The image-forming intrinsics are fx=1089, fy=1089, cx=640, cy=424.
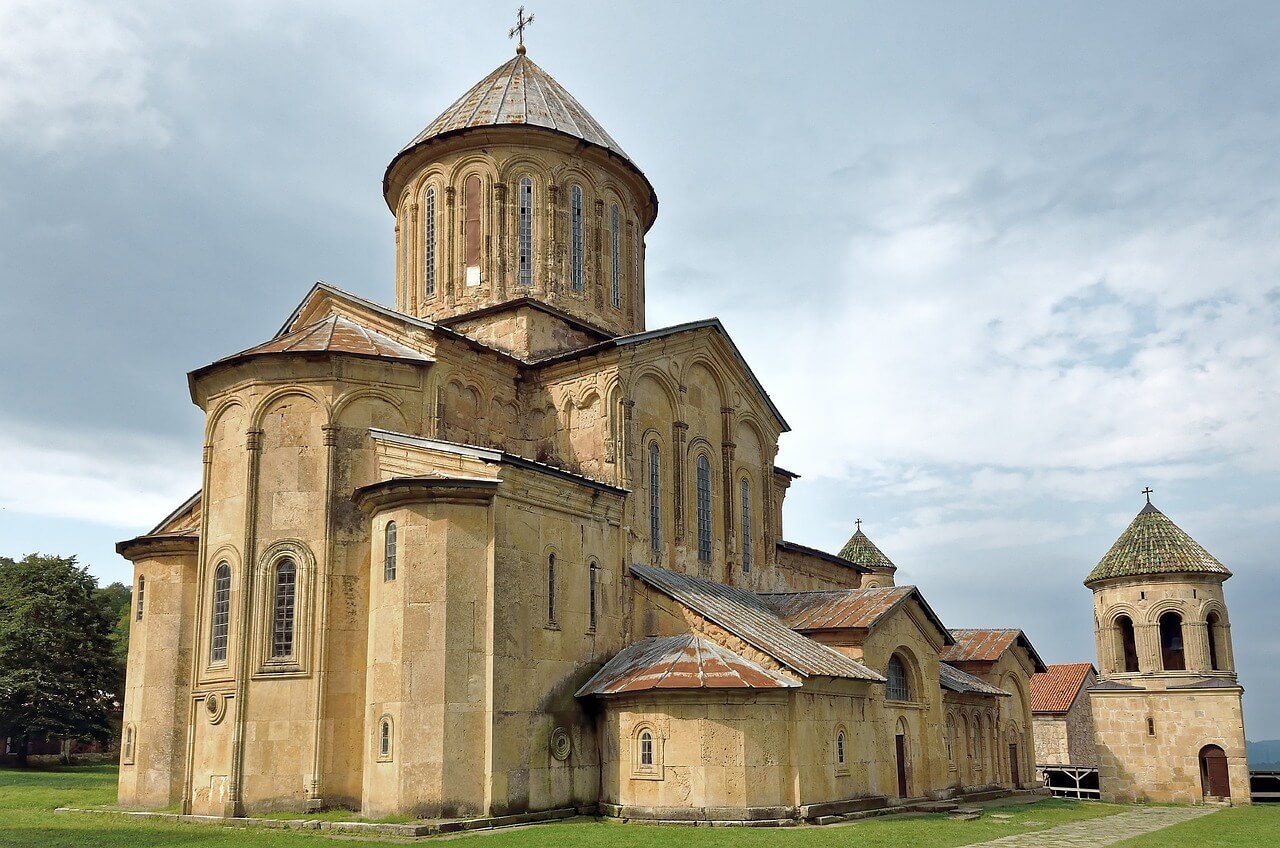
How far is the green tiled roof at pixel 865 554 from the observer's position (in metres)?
47.0

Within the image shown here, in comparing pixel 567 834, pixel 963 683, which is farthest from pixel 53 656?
pixel 963 683

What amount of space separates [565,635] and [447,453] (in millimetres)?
3971

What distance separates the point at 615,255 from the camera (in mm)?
28484

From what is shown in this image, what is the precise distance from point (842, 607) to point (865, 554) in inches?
959

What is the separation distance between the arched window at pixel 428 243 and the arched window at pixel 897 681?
14.3 metres

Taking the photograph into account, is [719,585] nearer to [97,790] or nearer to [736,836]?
[736,836]

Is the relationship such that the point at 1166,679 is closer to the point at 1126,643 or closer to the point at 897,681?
the point at 1126,643

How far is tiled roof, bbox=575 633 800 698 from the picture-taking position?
60.8 ft

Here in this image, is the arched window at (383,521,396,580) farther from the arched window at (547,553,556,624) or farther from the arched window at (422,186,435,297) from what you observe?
the arched window at (422,186,435,297)

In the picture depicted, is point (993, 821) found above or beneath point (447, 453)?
beneath

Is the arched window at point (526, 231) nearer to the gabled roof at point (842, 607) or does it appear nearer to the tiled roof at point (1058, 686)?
the gabled roof at point (842, 607)

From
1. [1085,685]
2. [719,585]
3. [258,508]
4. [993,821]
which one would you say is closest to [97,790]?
[258,508]

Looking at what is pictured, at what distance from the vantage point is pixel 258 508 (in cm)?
2002

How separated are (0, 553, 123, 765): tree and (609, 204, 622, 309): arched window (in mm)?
26914
